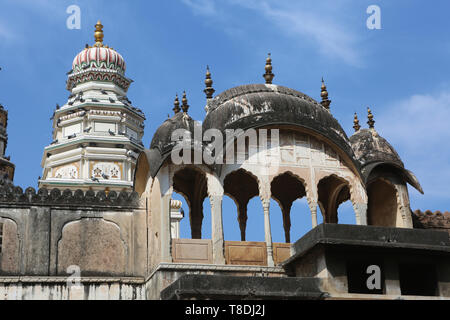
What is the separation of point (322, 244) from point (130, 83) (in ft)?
78.6

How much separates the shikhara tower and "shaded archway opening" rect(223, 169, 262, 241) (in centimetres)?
1161

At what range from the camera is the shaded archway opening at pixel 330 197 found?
2394cm

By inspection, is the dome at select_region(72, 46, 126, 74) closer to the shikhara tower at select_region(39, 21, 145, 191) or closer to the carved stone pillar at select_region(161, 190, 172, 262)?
the shikhara tower at select_region(39, 21, 145, 191)

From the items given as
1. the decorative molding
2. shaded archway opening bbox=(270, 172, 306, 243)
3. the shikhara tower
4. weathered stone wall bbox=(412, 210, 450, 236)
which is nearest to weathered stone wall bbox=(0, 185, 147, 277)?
the decorative molding

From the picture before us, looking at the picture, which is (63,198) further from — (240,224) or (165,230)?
(240,224)

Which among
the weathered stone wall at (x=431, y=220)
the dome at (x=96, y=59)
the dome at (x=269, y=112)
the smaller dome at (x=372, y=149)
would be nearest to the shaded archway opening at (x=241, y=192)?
the dome at (x=269, y=112)

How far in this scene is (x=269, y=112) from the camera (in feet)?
70.2

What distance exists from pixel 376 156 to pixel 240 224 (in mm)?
4757

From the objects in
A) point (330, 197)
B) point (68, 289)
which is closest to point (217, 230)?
point (68, 289)

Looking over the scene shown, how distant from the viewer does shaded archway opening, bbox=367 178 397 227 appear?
75.5ft

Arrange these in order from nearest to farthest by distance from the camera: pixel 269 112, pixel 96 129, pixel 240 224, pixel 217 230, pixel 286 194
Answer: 1. pixel 217 230
2. pixel 269 112
3. pixel 240 224
4. pixel 286 194
5. pixel 96 129
